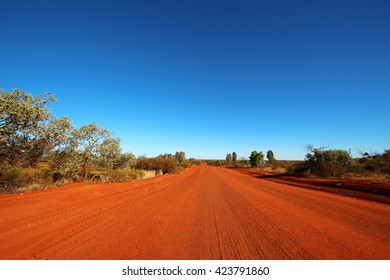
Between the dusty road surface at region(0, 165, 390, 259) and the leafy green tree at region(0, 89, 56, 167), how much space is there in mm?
3745

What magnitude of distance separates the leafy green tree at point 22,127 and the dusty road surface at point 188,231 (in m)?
3.74

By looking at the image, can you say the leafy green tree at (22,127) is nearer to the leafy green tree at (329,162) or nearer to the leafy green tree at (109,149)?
the leafy green tree at (109,149)

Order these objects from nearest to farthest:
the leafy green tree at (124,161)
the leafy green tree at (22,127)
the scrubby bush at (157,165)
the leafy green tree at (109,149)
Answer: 1. the leafy green tree at (22,127)
2. the leafy green tree at (109,149)
3. the leafy green tree at (124,161)
4. the scrubby bush at (157,165)

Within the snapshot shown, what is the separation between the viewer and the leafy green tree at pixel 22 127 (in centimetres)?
1040

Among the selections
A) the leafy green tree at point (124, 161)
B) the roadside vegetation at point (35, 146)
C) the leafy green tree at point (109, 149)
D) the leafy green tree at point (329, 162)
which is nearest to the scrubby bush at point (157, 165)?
the leafy green tree at point (124, 161)

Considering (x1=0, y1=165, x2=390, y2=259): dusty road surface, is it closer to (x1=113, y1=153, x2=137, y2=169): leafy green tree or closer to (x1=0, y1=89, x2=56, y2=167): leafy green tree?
(x1=0, y1=89, x2=56, y2=167): leafy green tree

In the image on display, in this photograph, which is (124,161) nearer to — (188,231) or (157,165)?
(157,165)

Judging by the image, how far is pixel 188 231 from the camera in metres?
5.55

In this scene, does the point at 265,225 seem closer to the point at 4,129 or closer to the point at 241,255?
the point at 241,255

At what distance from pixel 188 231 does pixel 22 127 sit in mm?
10604

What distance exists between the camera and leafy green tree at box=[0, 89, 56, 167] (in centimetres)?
1040

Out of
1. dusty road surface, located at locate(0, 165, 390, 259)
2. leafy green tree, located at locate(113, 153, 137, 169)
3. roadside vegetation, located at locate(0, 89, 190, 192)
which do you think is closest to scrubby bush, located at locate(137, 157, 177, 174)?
leafy green tree, located at locate(113, 153, 137, 169)

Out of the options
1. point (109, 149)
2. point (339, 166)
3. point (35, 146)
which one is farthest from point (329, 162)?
point (35, 146)
